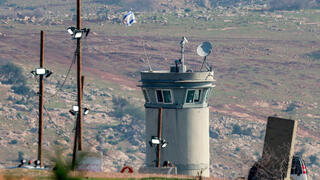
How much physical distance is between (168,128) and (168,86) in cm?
222

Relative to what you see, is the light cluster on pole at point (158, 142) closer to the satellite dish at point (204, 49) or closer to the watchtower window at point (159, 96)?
A: the watchtower window at point (159, 96)

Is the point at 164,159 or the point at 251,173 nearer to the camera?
the point at 251,173

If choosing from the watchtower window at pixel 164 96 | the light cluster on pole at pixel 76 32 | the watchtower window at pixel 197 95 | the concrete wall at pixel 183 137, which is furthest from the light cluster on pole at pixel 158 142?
the light cluster on pole at pixel 76 32

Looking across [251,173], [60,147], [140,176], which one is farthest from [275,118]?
[60,147]

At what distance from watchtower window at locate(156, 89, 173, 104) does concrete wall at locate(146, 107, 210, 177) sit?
0.50 m

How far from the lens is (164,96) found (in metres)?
47.9

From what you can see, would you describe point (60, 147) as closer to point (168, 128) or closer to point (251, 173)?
point (251, 173)

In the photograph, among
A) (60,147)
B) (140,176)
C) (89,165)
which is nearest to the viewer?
A: (60,147)

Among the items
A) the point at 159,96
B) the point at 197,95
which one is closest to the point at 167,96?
the point at 159,96

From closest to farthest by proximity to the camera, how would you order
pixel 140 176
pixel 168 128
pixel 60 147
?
pixel 60 147
pixel 140 176
pixel 168 128

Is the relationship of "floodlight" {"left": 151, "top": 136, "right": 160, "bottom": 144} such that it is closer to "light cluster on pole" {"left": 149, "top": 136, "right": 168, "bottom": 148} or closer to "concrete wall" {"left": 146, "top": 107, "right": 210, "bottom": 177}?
"light cluster on pole" {"left": 149, "top": 136, "right": 168, "bottom": 148}

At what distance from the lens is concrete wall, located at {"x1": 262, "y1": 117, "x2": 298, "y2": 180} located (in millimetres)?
36500

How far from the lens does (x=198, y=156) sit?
47781mm

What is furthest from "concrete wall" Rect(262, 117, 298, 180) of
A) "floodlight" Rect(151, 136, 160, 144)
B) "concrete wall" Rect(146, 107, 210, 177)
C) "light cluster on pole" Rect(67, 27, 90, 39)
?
"concrete wall" Rect(146, 107, 210, 177)
